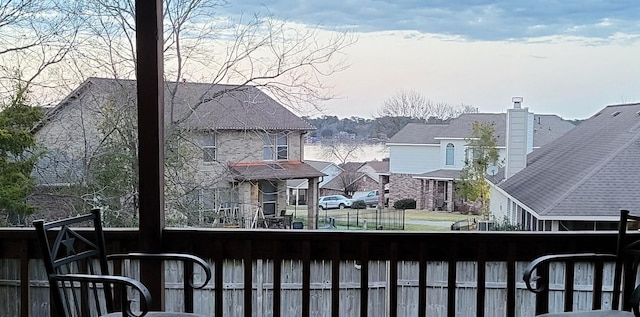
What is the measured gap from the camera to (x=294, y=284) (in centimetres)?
242

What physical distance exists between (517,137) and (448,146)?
1.07ft

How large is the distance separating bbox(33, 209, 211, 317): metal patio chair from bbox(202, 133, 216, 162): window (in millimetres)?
554

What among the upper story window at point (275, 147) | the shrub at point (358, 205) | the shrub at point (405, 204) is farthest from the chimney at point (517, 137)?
the upper story window at point (275, 147)

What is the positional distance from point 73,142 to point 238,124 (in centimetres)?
87

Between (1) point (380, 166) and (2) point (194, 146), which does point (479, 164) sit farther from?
(2) point (194, 146)

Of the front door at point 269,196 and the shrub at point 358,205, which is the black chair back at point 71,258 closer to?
the front door at point 269,196

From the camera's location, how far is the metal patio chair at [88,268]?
1.78m

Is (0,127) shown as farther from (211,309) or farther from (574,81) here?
(574,81)

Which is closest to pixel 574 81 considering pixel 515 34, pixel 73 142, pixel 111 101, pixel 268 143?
pixel 515 34

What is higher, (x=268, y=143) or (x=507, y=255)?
(x=268, y=143)

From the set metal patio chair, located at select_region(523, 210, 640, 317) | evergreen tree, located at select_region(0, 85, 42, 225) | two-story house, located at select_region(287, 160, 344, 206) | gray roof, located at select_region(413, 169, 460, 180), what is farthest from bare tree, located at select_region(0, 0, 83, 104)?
metal patio chair, located at select_region(523, 210, 640, 317)

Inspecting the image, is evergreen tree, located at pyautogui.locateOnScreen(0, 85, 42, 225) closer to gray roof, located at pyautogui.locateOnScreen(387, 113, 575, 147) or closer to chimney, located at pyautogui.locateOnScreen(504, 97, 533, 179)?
gray roof, located at pyautogui.locateOnScreen(387, 113, 575, 147)

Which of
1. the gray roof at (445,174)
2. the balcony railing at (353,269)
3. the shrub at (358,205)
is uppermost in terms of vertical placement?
the gray roof at (445,174)

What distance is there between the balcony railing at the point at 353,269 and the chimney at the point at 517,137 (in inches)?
12.9
